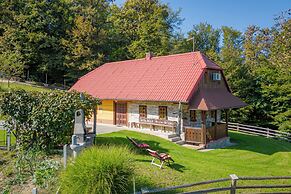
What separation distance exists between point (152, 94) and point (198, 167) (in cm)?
853

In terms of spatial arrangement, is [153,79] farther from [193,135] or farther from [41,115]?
[41,115]

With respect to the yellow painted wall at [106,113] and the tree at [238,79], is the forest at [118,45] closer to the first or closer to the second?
the tree at [238,79]

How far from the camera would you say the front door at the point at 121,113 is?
2196cm

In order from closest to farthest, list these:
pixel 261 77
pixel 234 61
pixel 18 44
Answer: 1. pixel 261 77
2. pixel 234 61
3. pixel 18 44

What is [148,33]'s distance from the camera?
39875 mm

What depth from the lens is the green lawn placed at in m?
10.1

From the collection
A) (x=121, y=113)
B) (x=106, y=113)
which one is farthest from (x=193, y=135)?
(x=106, y=113)

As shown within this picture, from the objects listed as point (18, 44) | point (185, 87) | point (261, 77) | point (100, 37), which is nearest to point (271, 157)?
point (185, 87)

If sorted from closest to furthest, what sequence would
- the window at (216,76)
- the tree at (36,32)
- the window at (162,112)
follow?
1. the window at (162,112)
2. the window at (216,76)
3. the tree at (36,32)

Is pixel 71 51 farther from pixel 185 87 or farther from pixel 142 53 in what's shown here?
pixel 185 87

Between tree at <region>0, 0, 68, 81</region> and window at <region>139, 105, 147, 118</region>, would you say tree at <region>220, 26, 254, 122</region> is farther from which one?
tree at <region>0, 0, 68, 81</region>

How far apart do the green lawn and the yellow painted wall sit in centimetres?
535

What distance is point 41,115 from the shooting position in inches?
440

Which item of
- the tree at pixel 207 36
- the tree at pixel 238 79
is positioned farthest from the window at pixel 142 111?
the tree at pixel 207 36
